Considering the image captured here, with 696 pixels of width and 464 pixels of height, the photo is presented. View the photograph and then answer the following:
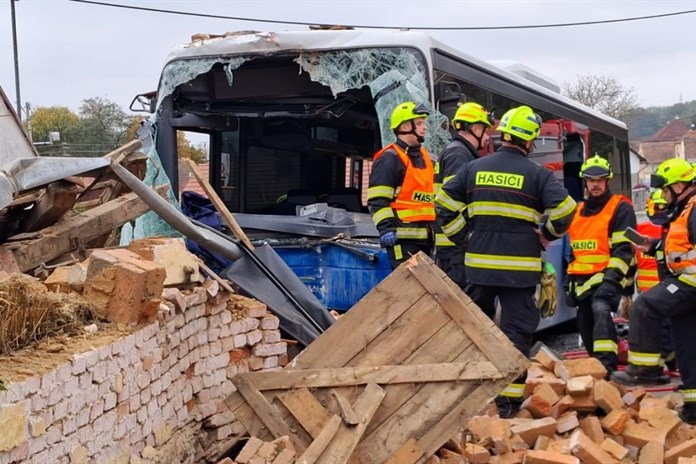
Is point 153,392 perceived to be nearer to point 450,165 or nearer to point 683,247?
point 450,165

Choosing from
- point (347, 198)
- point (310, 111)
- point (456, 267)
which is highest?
point (310, 111)

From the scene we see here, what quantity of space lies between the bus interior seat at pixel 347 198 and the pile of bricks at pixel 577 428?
9.04ft

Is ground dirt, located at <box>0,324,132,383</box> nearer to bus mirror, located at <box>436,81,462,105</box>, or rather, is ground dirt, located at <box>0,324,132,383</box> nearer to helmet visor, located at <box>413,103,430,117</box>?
helmet visor, located at <box>413,103,430,117</box>

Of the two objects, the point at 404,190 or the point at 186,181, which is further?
the point at 186,181

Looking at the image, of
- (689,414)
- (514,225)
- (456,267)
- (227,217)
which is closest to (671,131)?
(456,267)

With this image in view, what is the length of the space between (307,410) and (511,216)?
203cm

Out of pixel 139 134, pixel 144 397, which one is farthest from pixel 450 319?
pixel 139 134

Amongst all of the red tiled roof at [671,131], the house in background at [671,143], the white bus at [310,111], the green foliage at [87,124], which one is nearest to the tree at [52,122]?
the green foliage at [87,124]

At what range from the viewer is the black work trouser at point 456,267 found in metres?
6.20

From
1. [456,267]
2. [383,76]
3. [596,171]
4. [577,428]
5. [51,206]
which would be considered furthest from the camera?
[596,171]

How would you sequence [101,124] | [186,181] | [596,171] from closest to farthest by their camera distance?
[596,171]
[186,181]
[101,124]

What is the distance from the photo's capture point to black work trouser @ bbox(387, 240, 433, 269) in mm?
6203

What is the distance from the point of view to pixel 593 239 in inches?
268

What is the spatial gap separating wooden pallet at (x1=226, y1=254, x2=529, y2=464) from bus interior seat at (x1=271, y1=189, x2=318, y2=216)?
141 inches
